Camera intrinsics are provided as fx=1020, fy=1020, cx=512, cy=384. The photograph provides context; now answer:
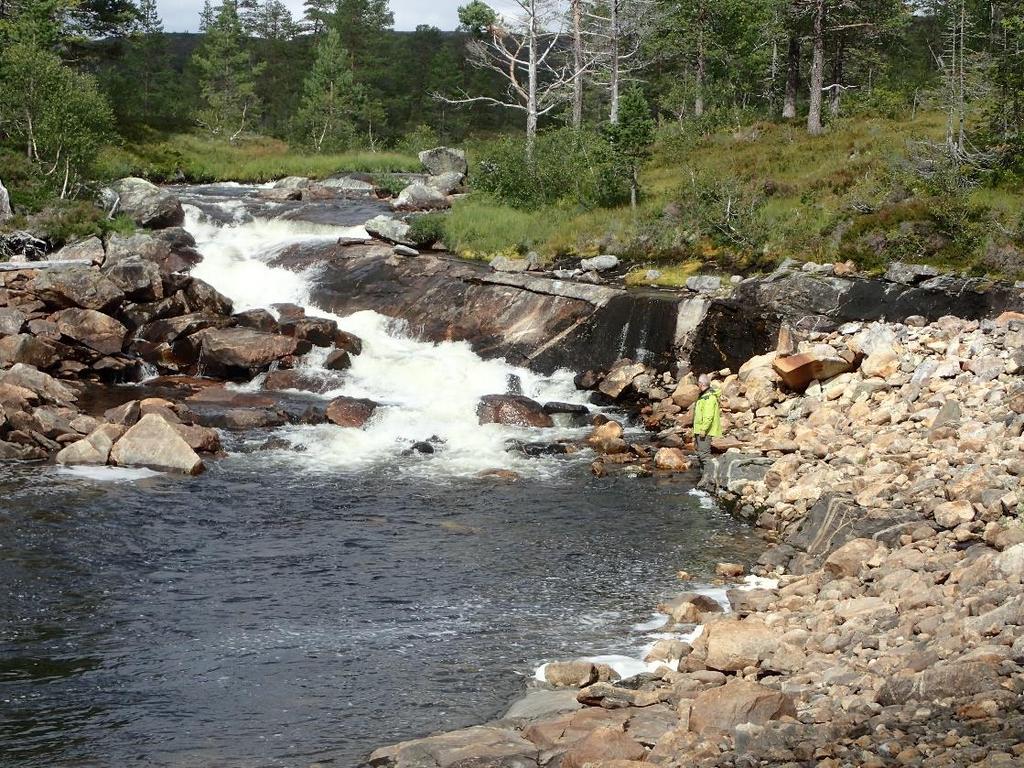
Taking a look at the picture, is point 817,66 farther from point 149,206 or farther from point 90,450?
point 90,450

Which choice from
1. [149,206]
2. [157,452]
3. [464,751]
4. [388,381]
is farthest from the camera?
[149,206]

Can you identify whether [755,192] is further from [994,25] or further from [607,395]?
[994,25]

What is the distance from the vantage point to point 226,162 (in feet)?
171

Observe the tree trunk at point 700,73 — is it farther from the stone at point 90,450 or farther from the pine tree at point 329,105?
the stone at point 90,450

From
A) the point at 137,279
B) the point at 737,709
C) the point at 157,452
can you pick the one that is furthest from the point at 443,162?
the point at 737,709

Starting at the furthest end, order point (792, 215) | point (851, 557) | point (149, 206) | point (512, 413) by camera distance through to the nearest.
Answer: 1. point (149, 206)
2. point (792, 215)
3. point (512, 413)
4. point (851, 557)

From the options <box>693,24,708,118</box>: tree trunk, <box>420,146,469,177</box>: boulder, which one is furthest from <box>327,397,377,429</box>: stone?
<box>693,24,708,118</box>: tree trunk

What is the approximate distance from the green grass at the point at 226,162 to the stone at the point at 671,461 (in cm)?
3196

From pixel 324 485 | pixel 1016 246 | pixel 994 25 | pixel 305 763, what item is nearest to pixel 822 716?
pixel 305 763

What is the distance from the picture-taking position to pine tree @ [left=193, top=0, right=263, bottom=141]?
208 ft

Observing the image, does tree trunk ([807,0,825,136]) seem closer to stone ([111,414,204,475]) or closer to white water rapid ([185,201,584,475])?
white water rapid ([185,201,584,475])

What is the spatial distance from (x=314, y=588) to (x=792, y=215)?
19.8 metres

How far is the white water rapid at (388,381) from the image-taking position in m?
19.9

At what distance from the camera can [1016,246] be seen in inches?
910
